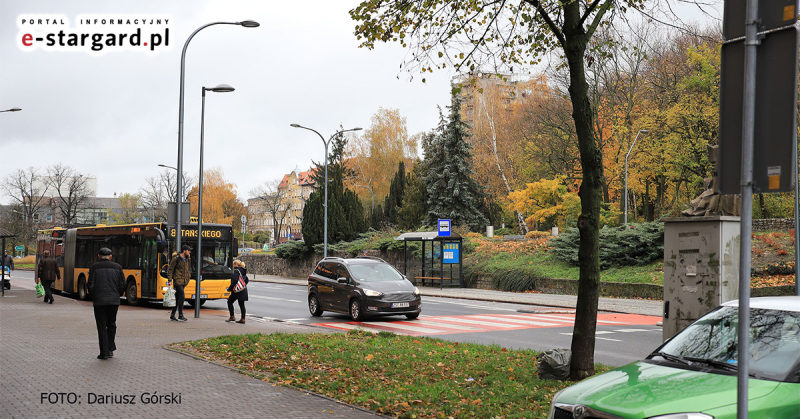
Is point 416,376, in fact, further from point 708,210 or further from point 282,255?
point 282,255

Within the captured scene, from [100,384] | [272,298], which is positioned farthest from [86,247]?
[100,384]

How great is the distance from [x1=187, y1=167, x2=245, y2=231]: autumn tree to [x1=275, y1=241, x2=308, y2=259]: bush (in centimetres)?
4062

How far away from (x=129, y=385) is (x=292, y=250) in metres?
41.9

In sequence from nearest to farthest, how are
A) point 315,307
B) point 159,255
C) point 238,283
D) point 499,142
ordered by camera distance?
point 238,283 < point 315,307 < point 159,255 < point 499,142

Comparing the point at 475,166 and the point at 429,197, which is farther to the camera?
the point at 475,166

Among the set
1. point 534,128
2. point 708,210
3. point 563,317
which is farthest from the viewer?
point 534,128

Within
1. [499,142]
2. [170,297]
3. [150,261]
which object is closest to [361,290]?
[170,297]

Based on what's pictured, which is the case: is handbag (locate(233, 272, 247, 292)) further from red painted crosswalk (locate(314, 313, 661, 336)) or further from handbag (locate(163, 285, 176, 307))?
handbag (locate(163, 285, 176, 307))

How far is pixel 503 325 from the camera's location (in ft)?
57.3

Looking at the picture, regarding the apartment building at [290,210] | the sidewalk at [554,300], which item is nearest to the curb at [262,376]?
the sidewalk at [554,300]

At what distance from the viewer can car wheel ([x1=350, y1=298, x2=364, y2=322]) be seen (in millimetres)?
18188

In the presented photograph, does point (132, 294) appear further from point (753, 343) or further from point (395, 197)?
point (395, 197)

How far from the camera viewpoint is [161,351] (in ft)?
37.5

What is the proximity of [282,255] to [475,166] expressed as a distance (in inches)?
723
